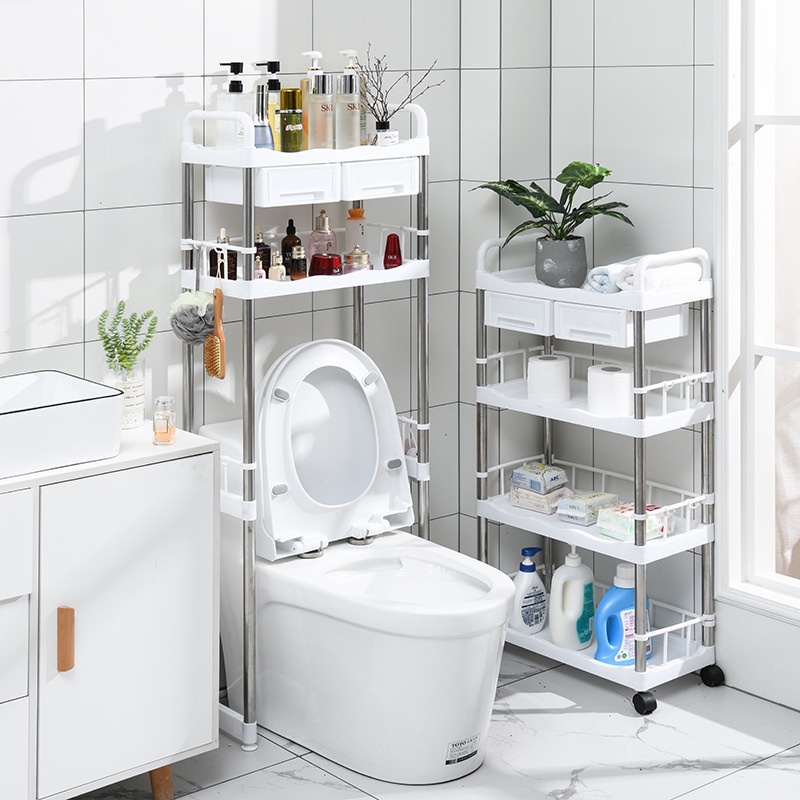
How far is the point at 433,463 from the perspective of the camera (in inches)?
127

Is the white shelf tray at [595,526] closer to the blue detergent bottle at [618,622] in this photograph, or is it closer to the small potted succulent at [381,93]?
the blue detergent bottle at [618,622]

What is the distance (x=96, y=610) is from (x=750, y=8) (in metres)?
1.83

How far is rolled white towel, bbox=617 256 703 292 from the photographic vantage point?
2693 millimetres

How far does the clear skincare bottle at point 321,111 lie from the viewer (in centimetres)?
256

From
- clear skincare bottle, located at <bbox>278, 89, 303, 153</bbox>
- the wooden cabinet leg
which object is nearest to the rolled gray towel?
clear skincare bottle, located at <bbox>278, 89, 303, 153</bbox>

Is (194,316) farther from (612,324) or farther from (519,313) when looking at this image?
(612,324)

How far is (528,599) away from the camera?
3.08 metres

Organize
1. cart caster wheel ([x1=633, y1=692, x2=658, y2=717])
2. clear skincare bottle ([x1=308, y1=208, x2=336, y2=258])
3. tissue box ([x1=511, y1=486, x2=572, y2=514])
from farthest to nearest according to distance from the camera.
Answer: tissue box ([x1=511, y1=486, x2=572, y2=514]) → cart caster wheel ([x1=633, y1=692, x2=658, y2=717]) → clear skincare bottle ([x1=308, y1=208, x2=336, y2=258])

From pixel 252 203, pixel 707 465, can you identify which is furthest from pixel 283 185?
pixel 707 465

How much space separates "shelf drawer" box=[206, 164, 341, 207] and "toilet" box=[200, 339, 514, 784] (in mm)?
326

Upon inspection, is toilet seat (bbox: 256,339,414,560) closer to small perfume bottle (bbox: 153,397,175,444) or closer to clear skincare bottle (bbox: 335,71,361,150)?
small perfume bottle (bbox: 153,397,175,444)

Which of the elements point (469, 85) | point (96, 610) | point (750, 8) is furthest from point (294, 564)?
point (750, 8)

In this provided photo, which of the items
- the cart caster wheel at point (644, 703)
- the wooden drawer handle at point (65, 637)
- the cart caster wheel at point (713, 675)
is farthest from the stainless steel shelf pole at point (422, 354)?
the wooden drawer handle at point (65, 637)

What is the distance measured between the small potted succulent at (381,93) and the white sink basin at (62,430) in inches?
31.9
